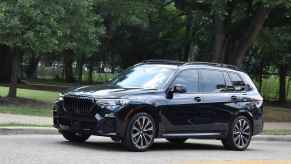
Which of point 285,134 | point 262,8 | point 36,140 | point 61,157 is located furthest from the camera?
point 262,8

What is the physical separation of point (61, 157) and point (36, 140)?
2864 millimetres

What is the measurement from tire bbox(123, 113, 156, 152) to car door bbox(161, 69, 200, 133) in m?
0.42

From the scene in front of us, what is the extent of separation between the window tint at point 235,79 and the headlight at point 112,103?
3.50 metres

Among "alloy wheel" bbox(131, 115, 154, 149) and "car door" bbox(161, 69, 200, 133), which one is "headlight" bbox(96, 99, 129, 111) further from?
"car door" bbox(161, 69, 200, 133)

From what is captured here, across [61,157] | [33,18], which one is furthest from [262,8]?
[61,157]

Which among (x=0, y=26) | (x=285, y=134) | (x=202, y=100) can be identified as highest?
(x=0, y=26)

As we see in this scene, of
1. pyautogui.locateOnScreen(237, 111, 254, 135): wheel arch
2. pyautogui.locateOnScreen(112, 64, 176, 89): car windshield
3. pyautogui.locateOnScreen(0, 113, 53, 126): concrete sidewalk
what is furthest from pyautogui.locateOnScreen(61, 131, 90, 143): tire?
pyautogui.locateOnScreen(237, 111, 254, 135): wheel arch

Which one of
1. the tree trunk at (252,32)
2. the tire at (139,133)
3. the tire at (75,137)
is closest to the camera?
the tire at (139,133)

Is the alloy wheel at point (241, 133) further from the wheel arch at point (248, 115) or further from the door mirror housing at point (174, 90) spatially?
the door mirror housing at point (174, 90)

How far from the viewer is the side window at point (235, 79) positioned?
15.4 m

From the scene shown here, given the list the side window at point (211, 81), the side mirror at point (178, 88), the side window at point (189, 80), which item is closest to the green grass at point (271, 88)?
the side window at point (211, 81)

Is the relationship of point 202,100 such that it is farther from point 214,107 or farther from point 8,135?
point 8,135

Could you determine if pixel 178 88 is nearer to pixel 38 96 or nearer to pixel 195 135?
pixel 195 135

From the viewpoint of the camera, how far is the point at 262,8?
89.1ft
